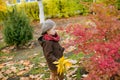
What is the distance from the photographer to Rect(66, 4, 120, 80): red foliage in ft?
13.4

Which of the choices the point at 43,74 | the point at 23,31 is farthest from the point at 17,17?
the point at 43,74

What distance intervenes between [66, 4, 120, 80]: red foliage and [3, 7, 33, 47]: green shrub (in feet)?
14.1

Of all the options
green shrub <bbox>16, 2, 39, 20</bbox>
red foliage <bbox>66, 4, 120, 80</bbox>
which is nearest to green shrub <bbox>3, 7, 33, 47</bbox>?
red foliage <bbox>66, 4, 120, 80</bbox>

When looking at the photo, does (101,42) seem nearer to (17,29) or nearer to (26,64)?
(26,64)

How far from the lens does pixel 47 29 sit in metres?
4.74

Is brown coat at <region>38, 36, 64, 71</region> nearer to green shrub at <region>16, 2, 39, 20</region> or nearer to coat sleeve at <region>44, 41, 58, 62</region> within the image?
coat sleeve at <region>44, 41, 58, 62</region>

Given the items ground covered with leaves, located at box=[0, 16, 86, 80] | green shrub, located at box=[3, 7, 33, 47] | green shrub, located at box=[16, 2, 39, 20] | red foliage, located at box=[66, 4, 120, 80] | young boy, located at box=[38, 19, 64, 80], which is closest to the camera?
red foliage, located at box=[66, 4, 120, 80]

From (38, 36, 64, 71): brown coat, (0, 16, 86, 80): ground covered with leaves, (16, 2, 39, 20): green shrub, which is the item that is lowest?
(0, 16, 86, 80): ground covered with leaves

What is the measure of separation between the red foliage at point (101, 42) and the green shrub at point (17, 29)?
431 centimetres

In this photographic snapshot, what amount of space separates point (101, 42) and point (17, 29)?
498 cm

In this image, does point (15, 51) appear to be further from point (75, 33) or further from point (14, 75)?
point (75, 33)

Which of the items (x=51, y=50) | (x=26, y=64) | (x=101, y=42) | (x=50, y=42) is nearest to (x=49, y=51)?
(x=51, y=50)

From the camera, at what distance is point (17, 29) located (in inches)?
356

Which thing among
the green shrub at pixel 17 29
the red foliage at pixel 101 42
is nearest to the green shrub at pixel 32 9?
the green shrub at pixel 17 29
